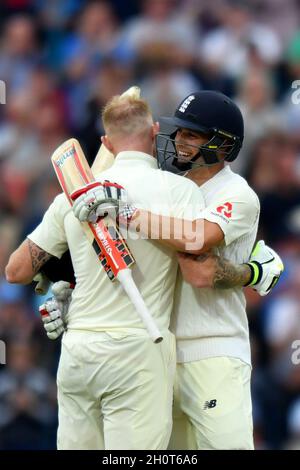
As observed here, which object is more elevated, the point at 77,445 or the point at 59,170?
the point at 59,170

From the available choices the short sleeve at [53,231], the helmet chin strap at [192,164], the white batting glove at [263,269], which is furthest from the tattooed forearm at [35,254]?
the white batting glove at [263,269]

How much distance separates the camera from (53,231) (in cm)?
413

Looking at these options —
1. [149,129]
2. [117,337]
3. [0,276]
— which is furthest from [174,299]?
[0,276]

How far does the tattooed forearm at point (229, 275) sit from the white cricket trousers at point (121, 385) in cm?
31

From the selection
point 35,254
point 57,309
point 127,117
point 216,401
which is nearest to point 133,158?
point 127,117

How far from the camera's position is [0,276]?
7.20 metres

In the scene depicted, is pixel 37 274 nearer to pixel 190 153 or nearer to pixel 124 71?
pixel 190 153

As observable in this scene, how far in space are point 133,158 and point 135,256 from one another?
415 mm

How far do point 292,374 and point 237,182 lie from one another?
2845 mm

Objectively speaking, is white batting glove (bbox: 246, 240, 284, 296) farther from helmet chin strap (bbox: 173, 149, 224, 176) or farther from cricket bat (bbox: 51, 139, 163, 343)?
cricket bat (bbox: 51, 139, 163, 343)

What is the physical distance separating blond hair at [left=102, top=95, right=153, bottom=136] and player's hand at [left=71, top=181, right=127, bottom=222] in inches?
14.1

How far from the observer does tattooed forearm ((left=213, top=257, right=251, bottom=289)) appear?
161 inches

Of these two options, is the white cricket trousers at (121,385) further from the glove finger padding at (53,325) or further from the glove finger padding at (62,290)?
the glove finger padding at (62,290)

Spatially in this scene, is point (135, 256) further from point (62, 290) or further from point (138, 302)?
point (62, 290)
